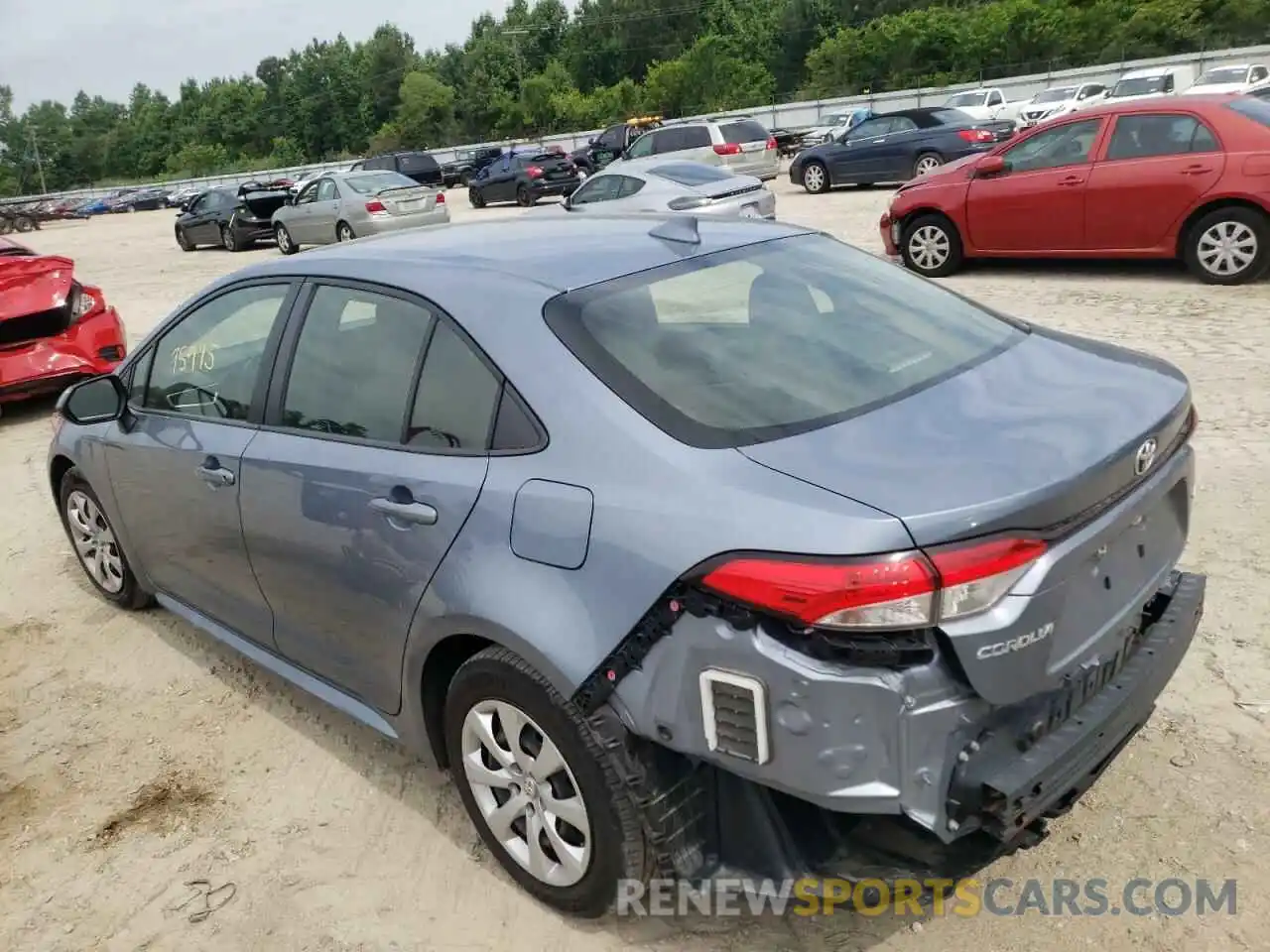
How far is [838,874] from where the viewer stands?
2.20 m

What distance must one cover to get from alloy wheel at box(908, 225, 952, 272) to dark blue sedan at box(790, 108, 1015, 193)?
9.23 m

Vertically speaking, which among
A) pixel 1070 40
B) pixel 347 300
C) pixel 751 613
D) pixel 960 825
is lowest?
pixel 960 825

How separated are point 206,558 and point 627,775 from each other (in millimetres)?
2108

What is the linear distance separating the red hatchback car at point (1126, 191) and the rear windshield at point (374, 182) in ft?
39.4

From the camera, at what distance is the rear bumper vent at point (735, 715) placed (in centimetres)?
205

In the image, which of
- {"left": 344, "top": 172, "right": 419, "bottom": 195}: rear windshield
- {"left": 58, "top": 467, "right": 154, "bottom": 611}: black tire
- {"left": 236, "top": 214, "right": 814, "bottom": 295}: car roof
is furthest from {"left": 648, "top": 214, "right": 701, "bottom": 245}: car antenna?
{"left": 344, "top": 172, "right": 419, "bottom": 195}: rear windshield

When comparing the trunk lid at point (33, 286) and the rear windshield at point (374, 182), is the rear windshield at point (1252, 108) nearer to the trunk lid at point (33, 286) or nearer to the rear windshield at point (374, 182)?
the trunk lid at point (33, 286)

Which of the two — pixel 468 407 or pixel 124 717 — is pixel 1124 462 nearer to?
pixel 468 407

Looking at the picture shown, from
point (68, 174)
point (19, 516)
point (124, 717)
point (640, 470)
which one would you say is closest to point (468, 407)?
point (640, 470)

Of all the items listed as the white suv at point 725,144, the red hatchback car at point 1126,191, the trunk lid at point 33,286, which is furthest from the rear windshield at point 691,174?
the white suv at point 725,144

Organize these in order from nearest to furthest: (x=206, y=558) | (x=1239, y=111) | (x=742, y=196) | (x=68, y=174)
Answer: (x=206, y=558)
(x=1239, y=111)
(x=742, y=196)
(x=68, y=174)

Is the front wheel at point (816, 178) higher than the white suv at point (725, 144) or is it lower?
lower

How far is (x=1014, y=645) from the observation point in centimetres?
204

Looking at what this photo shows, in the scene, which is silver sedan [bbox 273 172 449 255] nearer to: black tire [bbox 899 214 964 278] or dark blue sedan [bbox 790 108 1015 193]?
dark blue sedan [bbox 790 108 1015 193]
